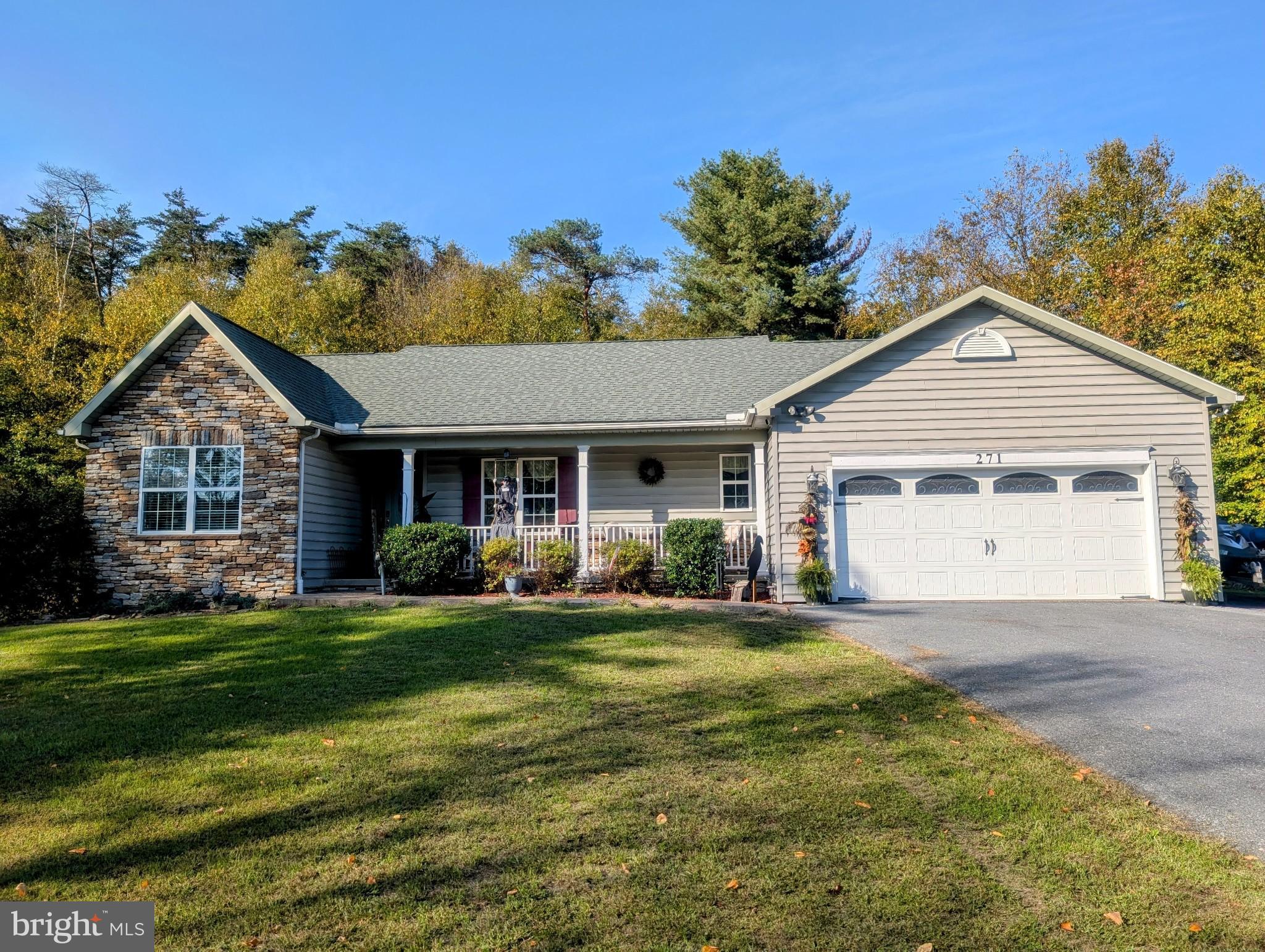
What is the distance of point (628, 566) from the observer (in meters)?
12.5

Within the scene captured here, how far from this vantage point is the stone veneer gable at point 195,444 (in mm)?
12953

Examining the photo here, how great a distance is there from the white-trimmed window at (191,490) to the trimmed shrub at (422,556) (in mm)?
2743

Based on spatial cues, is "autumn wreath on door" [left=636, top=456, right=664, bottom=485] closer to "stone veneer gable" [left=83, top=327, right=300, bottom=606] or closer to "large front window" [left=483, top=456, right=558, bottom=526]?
"large front window" [left=483, top=456, right=558, bottom=526]

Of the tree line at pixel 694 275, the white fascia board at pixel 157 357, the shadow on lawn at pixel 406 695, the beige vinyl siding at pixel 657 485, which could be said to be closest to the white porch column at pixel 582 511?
the beige vinyl siding at pixel 657 485

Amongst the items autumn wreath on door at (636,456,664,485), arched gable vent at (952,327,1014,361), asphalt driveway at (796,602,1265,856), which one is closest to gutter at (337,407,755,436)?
autumn wreath on door at (636,456,664,485)

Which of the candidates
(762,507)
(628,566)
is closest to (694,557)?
(628,566)

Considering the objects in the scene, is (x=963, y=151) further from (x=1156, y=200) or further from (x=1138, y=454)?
(x=1138, y=454)

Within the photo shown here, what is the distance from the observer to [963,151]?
854 inches

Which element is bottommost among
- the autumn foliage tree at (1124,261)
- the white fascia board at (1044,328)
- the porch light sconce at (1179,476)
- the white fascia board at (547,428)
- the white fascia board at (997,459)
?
the porch light sconce at (1179,476)

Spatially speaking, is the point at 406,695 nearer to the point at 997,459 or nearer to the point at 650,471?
the point at 650,471

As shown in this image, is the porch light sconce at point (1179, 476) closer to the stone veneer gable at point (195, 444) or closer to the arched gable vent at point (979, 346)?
the arched gable vent at point (979, 346)

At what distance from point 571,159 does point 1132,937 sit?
22993 mm

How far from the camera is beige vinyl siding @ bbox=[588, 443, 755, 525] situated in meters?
14.9

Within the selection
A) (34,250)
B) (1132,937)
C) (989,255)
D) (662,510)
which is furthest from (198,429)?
(989,255)
